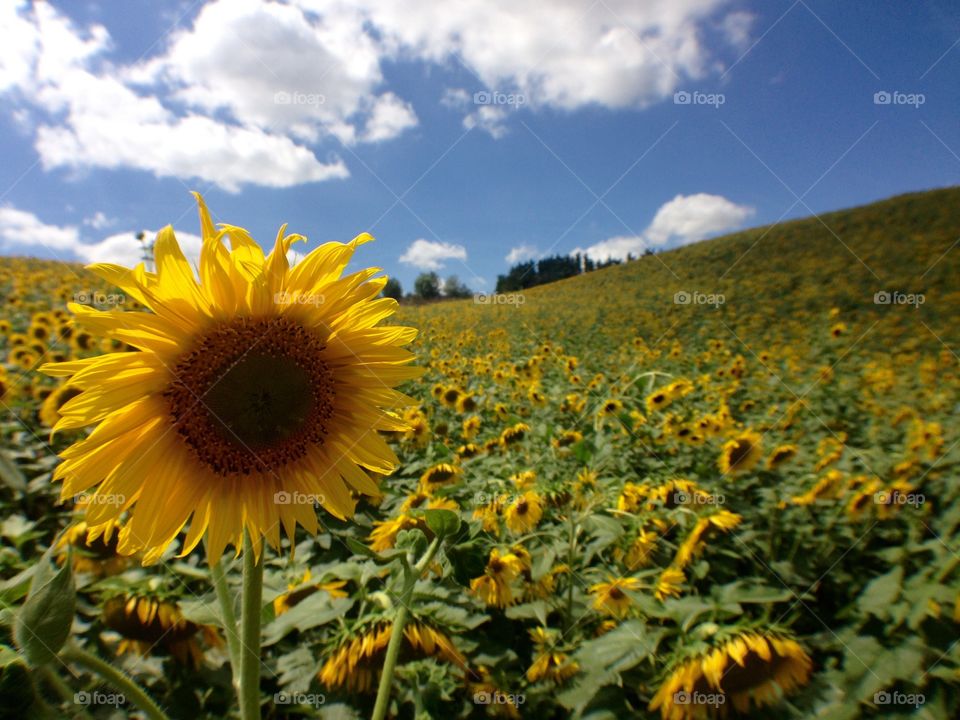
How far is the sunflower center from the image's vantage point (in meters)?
1.21

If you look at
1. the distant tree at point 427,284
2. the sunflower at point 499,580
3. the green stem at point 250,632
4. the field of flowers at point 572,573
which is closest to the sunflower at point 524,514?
the field of flowers at point 572,573

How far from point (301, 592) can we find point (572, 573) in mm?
1098

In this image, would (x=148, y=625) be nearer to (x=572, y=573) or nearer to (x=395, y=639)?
(x=395, y=639)

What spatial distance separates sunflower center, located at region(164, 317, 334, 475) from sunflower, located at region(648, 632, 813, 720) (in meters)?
1.25

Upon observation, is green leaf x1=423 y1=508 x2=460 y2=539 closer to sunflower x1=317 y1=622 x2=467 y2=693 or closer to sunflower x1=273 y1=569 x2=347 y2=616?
sunflower x1=317 y1=622 x2=467 y2=693

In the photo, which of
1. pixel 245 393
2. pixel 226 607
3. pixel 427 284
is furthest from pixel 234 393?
pixel 427 284

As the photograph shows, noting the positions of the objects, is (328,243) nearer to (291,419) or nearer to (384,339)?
(384,339)

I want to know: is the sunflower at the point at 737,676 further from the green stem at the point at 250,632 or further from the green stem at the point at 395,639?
the green stem at the point at 250,632

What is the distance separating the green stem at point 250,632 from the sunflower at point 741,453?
363 centimetres

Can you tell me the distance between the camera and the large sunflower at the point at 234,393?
111cm

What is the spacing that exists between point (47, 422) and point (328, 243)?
3.67 meters

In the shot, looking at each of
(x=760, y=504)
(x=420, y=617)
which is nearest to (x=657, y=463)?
(x=760, y=504)

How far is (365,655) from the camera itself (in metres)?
1.32

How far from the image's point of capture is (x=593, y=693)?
140 cm
